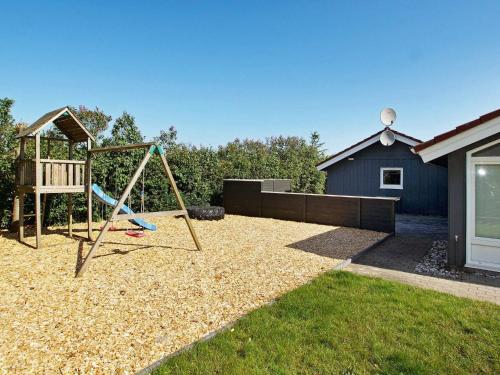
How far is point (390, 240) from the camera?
8797 mm

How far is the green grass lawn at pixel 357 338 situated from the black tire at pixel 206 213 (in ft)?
25.7

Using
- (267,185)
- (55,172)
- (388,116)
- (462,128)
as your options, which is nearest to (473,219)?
(462,128)

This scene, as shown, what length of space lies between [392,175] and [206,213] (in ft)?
31.4

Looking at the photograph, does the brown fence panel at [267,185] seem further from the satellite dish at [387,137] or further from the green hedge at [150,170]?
the satellite dish at [387,137]

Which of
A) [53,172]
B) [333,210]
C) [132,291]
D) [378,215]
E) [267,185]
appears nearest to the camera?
[132,291]

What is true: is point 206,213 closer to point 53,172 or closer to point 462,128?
point 53,172

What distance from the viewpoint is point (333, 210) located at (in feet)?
36.4

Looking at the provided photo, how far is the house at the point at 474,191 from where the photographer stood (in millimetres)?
5402

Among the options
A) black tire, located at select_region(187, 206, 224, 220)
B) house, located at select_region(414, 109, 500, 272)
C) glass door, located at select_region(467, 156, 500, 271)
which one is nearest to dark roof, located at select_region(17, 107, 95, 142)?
black tire, located at select_region(187, 206, 224, 220)

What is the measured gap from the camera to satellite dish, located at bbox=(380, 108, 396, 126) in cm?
1378

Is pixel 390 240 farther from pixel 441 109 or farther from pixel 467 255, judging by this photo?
pixel 441 109

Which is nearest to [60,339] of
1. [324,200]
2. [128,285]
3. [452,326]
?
[128,285]

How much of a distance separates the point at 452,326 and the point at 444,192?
11.8m

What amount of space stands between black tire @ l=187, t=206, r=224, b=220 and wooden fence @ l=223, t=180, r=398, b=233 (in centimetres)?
190
